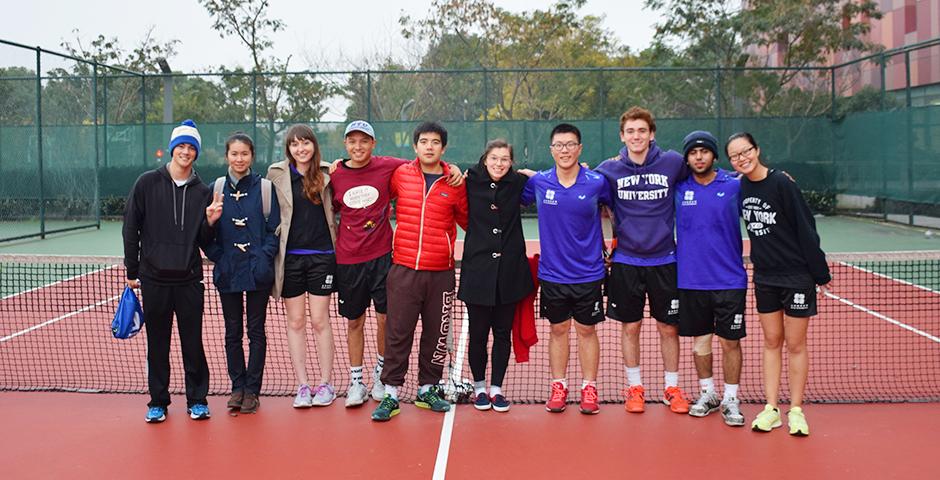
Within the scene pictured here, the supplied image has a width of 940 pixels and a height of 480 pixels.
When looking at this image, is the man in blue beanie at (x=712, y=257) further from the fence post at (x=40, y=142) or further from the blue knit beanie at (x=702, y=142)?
the fence post at (x=40, y=142)

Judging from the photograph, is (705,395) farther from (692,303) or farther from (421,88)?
(421,88)

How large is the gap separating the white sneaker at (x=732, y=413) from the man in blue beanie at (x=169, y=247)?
2973mm

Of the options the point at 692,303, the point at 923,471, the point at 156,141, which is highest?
the point at 156,141

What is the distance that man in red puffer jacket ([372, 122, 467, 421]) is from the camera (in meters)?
5.02

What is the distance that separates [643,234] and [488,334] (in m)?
1.08

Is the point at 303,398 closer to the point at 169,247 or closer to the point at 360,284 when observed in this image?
the point at 360,284

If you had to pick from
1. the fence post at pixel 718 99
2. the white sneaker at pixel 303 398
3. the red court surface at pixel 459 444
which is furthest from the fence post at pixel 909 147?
the white sneaker at pixel 303 398

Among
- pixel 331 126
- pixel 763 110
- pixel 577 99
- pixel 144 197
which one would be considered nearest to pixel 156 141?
pixel 331 126

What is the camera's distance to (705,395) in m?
5.10

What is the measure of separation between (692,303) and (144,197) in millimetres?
3138

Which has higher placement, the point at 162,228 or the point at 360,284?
the point at 162,228

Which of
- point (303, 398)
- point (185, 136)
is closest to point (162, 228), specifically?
point (185, 136)

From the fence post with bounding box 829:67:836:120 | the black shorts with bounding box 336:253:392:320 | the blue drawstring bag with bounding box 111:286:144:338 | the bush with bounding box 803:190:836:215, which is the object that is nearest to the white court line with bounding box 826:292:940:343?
the black shorts with bounding box 336:253:392:320

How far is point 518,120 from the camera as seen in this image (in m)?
18.3
